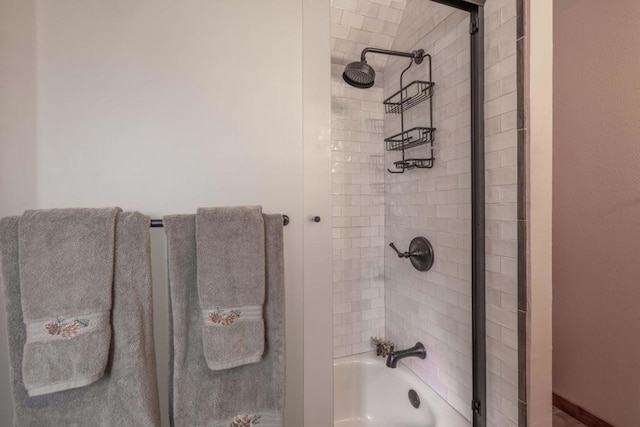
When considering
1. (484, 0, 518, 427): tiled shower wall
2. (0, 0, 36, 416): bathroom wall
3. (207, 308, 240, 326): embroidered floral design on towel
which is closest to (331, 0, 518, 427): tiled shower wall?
(484, 0, 518, 427): tiled shower wall

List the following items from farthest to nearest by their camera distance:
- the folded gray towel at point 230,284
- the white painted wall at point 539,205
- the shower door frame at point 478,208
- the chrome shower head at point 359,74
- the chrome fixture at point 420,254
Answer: the chrome fixture at point 420,254 < the chrome shower head at point 359,74 < the shower door frame at point 478,208 < the white painted wall at point 539,205 < the folded gray towel at point 230,284

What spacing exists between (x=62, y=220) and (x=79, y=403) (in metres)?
0.43

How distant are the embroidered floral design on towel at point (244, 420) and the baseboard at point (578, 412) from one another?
6.72 feet

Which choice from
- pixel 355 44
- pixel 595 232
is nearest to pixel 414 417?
pixel 595 232

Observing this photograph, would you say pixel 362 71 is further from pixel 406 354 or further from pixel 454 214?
pixel 406 354

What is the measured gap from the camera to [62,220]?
24.9 inches

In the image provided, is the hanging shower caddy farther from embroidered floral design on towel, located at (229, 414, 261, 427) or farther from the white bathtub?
embroidered floral design on towel, located at (229, 414, 261, 427)

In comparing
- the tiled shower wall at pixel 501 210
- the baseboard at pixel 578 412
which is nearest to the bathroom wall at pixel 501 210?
the tiled shower wall at pixel 501 210

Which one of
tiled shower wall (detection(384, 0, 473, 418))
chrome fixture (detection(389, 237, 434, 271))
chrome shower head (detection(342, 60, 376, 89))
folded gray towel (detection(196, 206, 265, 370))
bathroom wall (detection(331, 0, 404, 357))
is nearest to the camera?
folded gray towel (detection(196, 206, 265, 370))

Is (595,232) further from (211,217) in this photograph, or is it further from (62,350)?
(62,350)

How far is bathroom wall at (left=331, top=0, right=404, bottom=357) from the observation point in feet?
5.99

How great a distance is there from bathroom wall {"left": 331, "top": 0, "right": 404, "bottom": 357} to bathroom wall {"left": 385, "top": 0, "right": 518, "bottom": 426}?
0.24 feet

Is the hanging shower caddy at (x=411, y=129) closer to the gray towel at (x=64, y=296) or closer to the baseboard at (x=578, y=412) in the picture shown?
the gray towel at (x=64, y=296)

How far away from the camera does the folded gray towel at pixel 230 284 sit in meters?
0.69
